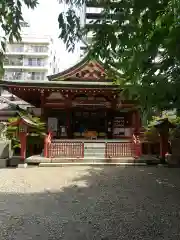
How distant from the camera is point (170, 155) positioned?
12484 mm

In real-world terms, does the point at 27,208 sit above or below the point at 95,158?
below

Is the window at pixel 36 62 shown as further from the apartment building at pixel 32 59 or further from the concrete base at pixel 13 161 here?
the concrete base at pixel 13 161

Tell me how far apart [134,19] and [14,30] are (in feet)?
4.52

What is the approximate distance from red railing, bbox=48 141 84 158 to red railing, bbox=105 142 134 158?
135 cm

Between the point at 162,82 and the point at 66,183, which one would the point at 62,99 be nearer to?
the point at 66,183

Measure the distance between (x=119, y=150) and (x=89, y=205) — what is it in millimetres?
6873

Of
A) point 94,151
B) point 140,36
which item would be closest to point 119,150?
point 94,151

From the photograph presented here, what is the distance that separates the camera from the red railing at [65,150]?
13.0 metres

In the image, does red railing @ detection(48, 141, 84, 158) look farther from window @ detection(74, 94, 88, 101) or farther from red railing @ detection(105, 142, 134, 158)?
window @ detection(74, 94, 88, 101)

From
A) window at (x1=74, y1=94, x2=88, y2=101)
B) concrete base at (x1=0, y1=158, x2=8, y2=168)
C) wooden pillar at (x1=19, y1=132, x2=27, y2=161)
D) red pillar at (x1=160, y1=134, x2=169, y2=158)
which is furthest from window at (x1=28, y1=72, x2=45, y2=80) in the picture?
red pillar at (x1=160, y1=134, x2=169, y2=158)

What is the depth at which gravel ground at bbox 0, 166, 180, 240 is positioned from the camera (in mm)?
4645

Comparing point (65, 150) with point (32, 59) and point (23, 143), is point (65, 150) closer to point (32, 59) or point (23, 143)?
point (23, 143)

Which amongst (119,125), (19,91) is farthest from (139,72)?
(119,125)

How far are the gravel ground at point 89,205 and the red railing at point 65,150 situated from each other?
234 centimetres
